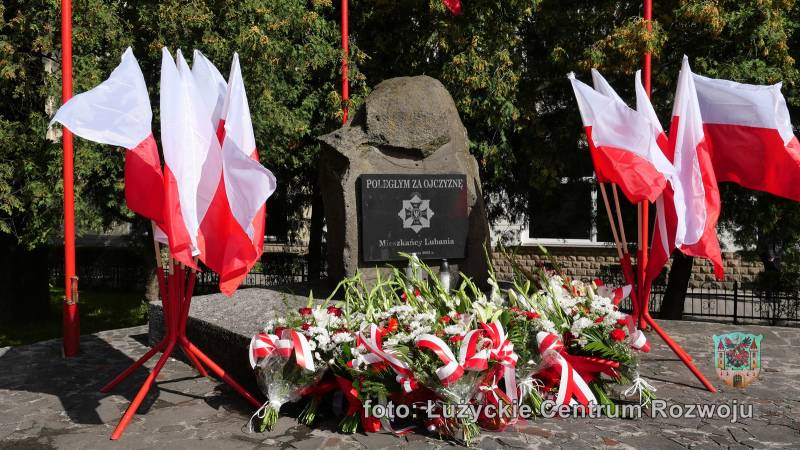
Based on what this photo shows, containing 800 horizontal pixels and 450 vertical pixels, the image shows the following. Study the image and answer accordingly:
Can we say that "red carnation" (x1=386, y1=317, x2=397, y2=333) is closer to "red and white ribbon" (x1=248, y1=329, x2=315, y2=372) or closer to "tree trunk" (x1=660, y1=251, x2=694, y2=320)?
"red and white ribbon" (x1=248, y1=329, x2=315, y2=372)

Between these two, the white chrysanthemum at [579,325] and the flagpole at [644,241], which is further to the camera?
the flagpole at [644,241]

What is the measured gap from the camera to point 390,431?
4.26m

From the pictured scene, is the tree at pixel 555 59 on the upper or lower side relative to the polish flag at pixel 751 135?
upper

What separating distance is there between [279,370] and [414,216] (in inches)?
107

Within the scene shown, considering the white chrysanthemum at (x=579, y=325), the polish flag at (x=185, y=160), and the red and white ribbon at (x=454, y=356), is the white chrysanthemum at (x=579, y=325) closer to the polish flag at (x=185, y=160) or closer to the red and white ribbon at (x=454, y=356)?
the red and white ribbon at (x=454, y=356)

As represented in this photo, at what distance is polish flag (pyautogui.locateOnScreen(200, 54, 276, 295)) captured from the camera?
4.20 meters

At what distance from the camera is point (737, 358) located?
5816mm

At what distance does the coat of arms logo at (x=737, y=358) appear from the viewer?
551 cm

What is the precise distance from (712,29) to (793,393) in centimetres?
534

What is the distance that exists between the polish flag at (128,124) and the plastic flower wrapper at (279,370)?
1.06 meters

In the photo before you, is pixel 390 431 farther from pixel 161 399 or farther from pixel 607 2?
pixel 607 2

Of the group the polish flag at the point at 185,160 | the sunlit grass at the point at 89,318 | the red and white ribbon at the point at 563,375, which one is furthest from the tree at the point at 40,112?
the red and white ribbon at the point at 563,375

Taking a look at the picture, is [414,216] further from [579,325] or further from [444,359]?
[444,359]

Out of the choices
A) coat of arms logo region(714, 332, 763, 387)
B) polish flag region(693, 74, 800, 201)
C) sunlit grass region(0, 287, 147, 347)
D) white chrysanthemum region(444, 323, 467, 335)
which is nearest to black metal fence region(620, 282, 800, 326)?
coat of arms logo region(714, 332, 763, 387)
